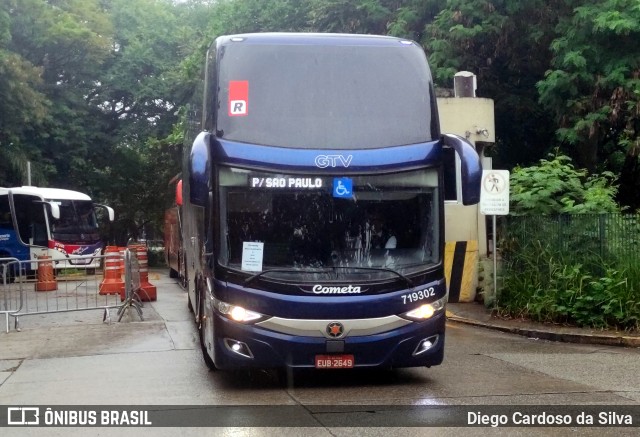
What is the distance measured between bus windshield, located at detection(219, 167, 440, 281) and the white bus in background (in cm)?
2287

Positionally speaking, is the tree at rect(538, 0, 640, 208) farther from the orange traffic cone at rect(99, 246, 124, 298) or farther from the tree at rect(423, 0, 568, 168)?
the orange traffic cone at rect(99, 246, 124, 298)

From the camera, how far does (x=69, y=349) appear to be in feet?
43.4

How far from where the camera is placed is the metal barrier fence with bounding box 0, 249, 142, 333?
16.3 m

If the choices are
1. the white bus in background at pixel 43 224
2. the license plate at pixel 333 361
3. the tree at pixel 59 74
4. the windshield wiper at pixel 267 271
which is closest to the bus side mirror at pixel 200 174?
the windshield wiper at pixel 267 271

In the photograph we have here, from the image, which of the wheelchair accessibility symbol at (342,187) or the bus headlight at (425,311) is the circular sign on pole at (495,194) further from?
the wheelchair accessibility symbol at (342,187)

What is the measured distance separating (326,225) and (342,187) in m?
0.45

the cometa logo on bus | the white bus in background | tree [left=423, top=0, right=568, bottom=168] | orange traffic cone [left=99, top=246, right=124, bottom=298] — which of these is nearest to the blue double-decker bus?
the cometa logo on bus

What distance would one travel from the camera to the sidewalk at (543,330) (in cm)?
1332

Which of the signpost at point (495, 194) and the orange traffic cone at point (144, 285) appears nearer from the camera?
the signpost at point (495, 194)

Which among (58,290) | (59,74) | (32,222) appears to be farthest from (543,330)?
(59,74)

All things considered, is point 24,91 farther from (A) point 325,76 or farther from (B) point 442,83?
(A) point 325,76

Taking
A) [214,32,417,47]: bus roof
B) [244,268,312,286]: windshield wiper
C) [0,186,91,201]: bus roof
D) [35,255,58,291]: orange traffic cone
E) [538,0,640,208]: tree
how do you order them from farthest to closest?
[0,186,91,201]: bus roof, [35,255,58,291]: orange traffic cone, [538,0,640,208]: tree, [214,32,417,47]: bus roof, [244,268,312,286]: windshield wiper

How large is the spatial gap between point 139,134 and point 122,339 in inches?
1222

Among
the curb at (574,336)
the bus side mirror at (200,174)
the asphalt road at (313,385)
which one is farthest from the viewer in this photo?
the curb at (574,336)
